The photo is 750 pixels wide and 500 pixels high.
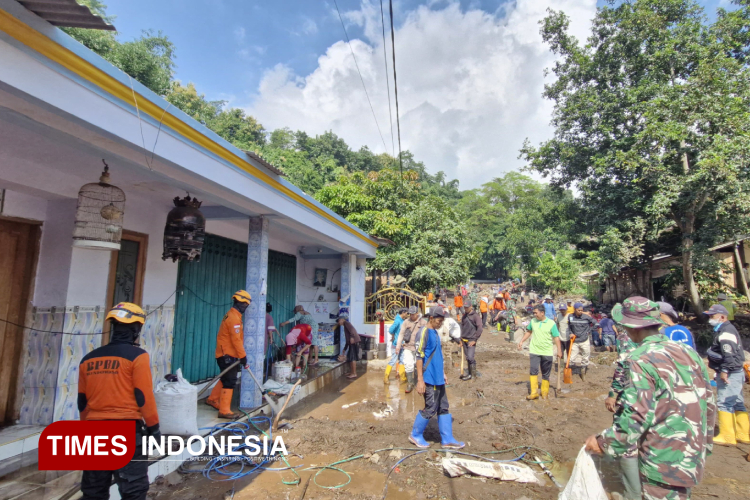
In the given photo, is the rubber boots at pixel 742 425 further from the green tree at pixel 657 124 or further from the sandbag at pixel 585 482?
the green tree at pixel 657 124

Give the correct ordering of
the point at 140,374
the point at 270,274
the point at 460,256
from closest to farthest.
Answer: the point at 140,374 → the point at 270,274 → the point at 460,256

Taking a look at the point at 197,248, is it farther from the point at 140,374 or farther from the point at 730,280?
the point at 730,280

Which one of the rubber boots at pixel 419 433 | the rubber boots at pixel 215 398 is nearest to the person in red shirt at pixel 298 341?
the rubber boots at pixel 215 398

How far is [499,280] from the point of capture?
142 ft

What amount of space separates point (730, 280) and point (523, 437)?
15.9m

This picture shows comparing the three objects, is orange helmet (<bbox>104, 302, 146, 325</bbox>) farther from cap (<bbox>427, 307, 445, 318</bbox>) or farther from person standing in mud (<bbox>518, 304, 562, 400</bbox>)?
person standing in mud (<bbox>518, 304, 562, 400</bbox>)

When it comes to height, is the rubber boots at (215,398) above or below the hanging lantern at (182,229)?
below

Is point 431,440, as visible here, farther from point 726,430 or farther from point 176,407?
point 726,430

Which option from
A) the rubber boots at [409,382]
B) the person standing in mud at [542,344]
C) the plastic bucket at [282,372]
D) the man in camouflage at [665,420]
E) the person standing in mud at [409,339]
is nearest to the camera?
the man in camouflage at [665,420]

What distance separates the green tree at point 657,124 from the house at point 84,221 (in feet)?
43.5

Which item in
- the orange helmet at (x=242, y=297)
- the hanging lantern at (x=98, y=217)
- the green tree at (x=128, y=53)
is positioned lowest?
the orange helmet at (x=242, y=297)

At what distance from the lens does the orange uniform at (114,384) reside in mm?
2686

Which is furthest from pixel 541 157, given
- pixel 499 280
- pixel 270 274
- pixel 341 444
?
pixel 499 280

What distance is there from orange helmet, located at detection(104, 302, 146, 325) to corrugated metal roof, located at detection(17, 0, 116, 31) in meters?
1.88
